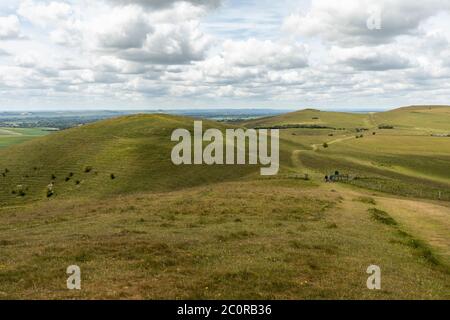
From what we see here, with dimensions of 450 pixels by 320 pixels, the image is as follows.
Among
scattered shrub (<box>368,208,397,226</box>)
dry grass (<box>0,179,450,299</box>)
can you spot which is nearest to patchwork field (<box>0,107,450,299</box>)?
dry grass (<box>0,179,450,299</box>)

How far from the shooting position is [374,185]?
256 feet

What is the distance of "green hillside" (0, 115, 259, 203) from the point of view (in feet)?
280

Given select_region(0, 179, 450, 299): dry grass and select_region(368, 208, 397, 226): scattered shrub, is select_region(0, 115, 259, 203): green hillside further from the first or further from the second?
select_region(368, 208, 397, 226): scattered shrub

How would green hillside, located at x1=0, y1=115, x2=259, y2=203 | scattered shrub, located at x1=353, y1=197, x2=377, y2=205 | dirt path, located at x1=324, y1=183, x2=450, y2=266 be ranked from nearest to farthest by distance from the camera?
dirt path, located at x1=324, y1=183, x2=450, y2=266, scattered shrub, located at x1=353, y1=197, x2=377, y2=205, green hillside, located at x1=0, y1=115, x2=259, y2=203

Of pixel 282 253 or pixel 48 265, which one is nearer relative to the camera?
pixel 48 265

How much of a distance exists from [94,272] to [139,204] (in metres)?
32.9

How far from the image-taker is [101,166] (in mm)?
100438

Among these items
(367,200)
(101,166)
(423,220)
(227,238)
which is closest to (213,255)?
(227,238)

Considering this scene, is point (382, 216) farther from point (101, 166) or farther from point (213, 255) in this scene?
point (101, 166)

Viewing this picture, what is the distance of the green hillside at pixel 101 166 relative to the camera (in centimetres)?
8531

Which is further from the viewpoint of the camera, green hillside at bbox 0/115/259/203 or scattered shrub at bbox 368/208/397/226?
green hillside at bbox 0/115/259/203
